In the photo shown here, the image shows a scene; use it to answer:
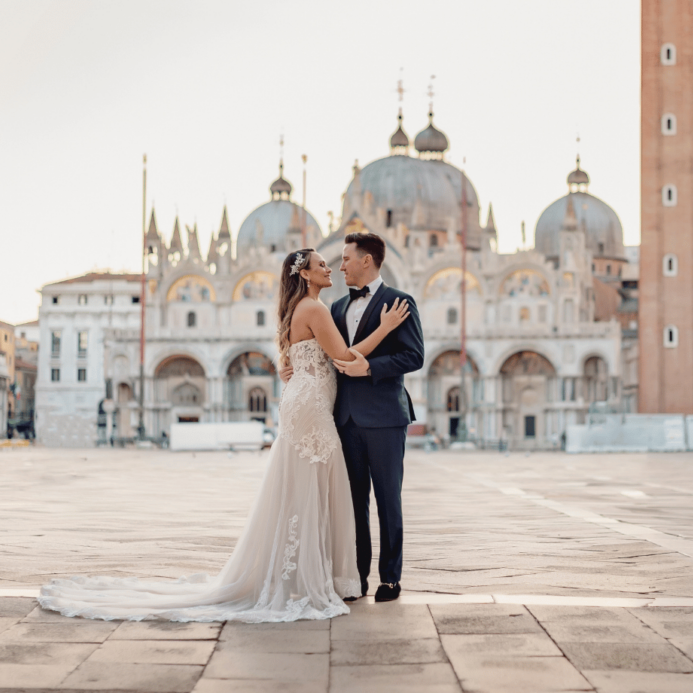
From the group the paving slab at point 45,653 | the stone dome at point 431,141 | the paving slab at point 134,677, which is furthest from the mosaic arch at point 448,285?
the paving slab at point 134,677

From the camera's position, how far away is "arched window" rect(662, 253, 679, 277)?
139 feet

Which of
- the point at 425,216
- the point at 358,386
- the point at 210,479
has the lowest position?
the point at 210,479

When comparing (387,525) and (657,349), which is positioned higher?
(657,349)

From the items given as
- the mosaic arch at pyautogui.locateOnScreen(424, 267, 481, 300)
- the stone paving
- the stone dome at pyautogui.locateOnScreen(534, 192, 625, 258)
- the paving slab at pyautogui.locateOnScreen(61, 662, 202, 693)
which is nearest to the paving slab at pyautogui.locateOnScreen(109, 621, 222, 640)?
the stone paving

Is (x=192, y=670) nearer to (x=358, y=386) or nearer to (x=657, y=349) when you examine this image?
(x=358, y=386)

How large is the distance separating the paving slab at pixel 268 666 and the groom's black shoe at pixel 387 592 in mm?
1221

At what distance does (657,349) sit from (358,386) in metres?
39.1

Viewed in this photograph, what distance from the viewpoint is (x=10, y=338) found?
247 feet

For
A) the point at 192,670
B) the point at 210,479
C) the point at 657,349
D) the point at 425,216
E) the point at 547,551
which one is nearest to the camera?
the point at 192,670

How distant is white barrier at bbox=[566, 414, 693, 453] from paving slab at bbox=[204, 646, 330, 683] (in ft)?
111

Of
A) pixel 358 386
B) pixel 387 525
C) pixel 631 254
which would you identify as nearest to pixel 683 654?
pixel 387 525

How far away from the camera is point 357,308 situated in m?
5.73

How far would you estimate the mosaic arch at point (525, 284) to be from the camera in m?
57.2

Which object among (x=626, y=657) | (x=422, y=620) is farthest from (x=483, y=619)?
(x=626, y=657)
